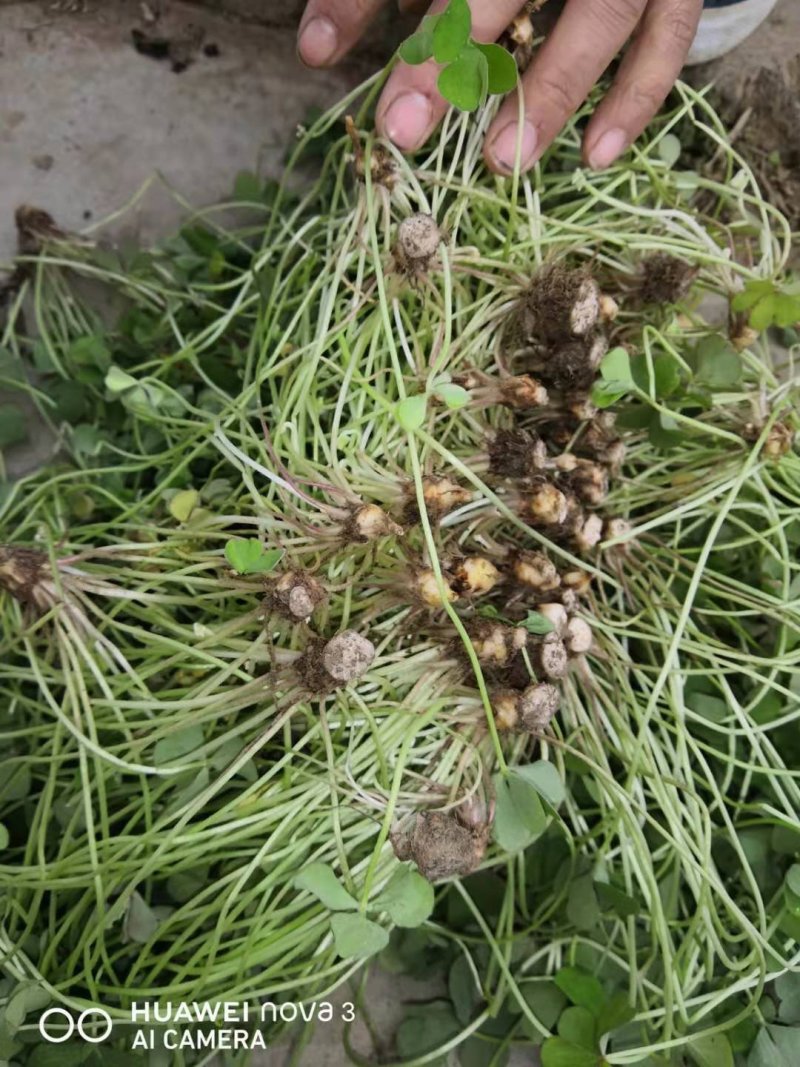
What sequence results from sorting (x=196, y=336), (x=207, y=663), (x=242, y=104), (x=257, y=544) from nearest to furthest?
(x=257, y=544) < (x=207, y=663) < (x=196, y=336) < (x=242, y=104)

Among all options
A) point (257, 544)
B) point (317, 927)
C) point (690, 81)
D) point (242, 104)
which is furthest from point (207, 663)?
point (690, 81)

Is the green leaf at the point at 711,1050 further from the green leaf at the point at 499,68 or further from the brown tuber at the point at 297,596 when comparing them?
the green leaf at the point at 499,68

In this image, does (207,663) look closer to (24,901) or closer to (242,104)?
(24,901)

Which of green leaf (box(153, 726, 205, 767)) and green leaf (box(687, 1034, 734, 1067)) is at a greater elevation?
green leaf (box(687, 1034, 734, 1067))

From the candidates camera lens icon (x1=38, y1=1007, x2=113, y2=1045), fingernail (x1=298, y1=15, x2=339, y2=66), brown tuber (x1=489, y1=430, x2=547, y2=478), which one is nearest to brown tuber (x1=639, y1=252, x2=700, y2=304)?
brown tuber (x1=489, y1=430, x2=547, y2=478)

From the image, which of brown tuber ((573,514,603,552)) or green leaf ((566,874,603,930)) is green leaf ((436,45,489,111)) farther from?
green leaf ((566,874,603,930))
